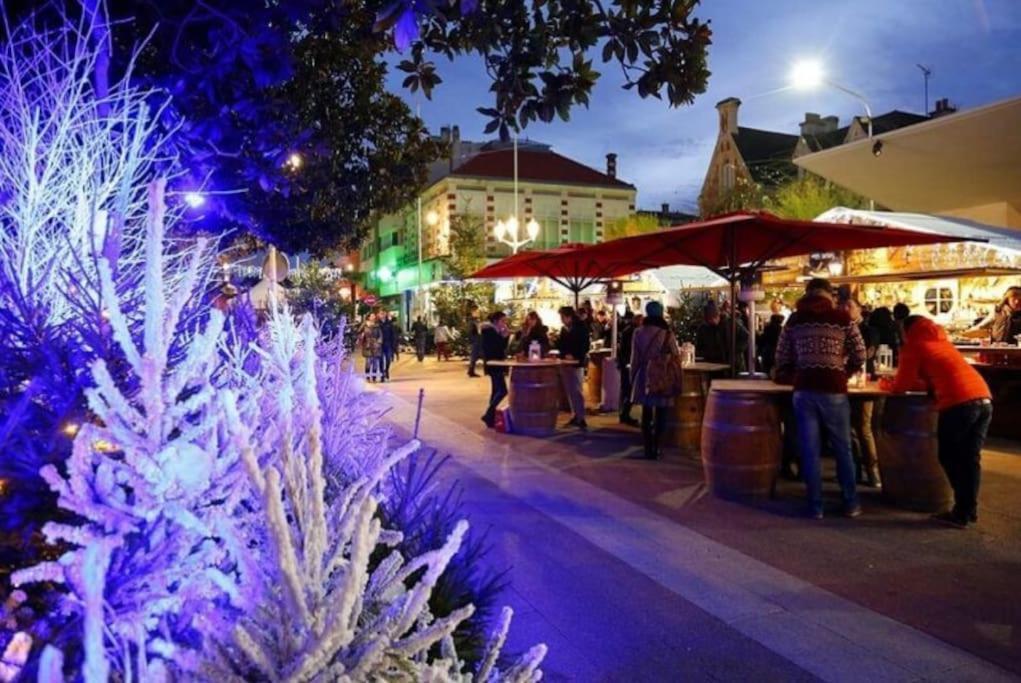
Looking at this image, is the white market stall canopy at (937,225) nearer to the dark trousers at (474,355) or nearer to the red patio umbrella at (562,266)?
the red patio umbrella at (562,266)

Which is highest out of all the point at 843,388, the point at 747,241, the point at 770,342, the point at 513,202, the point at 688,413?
the point at 513,202

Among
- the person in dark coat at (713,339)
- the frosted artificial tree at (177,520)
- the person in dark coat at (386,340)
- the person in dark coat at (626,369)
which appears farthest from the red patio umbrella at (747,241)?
the person in dark coat at (386,340)

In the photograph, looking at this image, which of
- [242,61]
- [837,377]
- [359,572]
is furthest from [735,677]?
[242,61]

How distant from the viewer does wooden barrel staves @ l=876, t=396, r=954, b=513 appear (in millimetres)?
6004

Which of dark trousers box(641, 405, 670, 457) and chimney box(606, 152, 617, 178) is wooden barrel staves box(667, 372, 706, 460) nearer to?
dark trousers box(641, 405, 670, 457)

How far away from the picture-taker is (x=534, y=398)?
1007 cm

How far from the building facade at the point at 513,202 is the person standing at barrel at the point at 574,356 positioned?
999 inches

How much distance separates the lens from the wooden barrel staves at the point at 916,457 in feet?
19.7

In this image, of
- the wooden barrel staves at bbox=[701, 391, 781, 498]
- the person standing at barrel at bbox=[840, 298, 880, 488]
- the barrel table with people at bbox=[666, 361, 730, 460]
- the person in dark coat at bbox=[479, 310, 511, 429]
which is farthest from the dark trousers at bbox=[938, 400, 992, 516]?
the person in dark coat at bbox=[479, 310, 511, 429]

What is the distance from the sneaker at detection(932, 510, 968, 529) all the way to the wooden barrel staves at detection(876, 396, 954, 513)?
13 centimetres

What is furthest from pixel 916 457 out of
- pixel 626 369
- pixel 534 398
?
pixel 626 369

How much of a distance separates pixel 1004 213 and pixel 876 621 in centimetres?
1567

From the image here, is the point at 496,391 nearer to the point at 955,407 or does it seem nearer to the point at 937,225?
the point at 955,407

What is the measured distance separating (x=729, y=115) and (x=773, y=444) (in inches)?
1639
